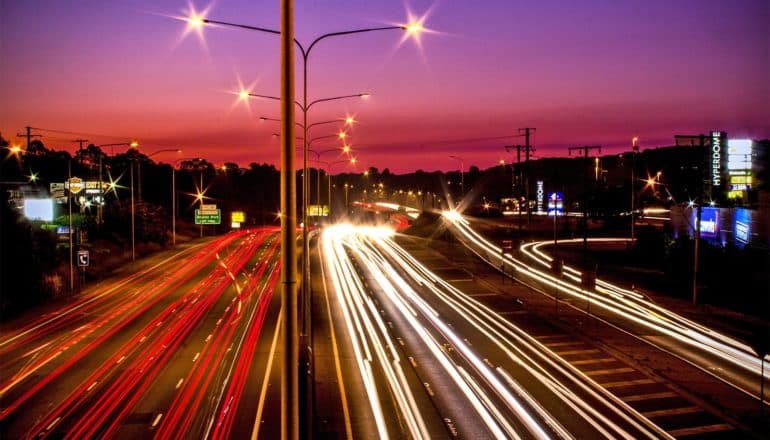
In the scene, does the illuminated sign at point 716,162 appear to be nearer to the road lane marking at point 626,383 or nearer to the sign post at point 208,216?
the road lane marking at point 626,383

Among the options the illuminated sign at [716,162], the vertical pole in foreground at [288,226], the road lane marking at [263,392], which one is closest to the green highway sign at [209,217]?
the road lane marking at [263,392]

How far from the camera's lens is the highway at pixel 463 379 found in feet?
50.3

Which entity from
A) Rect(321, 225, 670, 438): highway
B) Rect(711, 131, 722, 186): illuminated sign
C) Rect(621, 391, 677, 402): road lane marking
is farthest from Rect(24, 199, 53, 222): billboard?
Rect(711, 131, 722, 186): illuminated sign

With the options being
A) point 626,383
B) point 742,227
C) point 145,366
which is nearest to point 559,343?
point 626,383

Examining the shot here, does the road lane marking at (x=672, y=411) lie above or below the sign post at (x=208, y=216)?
below

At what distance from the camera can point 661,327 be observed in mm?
28047

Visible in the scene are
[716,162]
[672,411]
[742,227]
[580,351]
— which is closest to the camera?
[672,411]

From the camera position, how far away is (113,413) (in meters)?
16.1

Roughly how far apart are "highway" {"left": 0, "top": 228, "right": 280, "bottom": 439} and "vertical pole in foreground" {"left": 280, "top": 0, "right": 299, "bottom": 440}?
8.17 metres

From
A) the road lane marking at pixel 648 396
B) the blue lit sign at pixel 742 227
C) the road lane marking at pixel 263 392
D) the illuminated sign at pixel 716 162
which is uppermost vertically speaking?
the illuminated sign at pixel 716 162

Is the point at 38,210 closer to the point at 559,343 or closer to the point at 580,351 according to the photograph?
the point at 559,343

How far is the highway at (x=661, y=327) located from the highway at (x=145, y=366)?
49.8ft

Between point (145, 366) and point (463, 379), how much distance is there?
1065 centimetres

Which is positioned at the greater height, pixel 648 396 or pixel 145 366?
pixel 145 366
